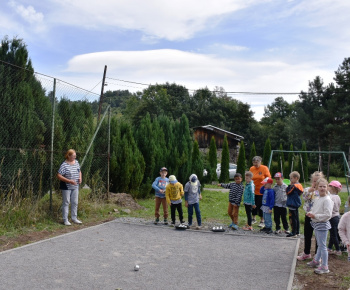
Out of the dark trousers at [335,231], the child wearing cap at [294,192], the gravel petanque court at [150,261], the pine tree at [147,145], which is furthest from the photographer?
the pine tree at [147,145]

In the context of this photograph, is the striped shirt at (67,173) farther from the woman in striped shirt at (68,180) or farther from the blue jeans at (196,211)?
the blue jeans at (196,211)

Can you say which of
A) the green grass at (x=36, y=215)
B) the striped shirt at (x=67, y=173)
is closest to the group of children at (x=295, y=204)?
the green grass at (x=36, y=215)

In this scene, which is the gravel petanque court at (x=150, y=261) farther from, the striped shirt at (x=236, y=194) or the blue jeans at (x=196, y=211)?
the striped shirt at (x=236, y=194)

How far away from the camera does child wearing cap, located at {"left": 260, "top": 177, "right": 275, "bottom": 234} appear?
8594 mm

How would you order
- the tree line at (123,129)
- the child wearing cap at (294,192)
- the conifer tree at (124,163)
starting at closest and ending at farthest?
the child wearing cap at (294,192) → the tree line at (123,129) → the conifer tree at (124,163)

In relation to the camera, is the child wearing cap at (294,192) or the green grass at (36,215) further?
the child wearing cap at (294,192)

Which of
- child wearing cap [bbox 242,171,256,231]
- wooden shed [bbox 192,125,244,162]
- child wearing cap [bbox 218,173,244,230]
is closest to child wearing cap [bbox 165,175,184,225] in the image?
child wearing cap [bbox 218,173,244,230]

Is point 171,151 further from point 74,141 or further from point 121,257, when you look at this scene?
point 121,257

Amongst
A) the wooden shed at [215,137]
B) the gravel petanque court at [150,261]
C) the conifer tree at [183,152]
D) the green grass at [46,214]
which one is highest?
the wooden shed at [215,137]

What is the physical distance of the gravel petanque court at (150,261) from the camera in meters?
5.08

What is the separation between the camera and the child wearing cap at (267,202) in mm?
8594

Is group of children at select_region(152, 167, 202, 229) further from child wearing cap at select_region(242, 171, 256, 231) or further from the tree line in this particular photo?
the tree line

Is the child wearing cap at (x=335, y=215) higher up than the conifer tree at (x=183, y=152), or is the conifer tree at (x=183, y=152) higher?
the conifer tree at (x=183, y=152)

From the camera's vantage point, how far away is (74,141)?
397 inches
